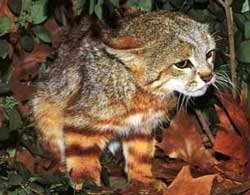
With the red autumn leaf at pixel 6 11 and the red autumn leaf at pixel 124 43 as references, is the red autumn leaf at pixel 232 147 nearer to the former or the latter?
the red autumn leaf at pixel 124 43

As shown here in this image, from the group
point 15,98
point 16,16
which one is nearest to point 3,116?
point 15,98

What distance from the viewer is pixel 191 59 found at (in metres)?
3.64

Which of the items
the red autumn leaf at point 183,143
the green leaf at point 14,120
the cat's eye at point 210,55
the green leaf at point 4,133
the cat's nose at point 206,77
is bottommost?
the red autumn leaf at point 183,143

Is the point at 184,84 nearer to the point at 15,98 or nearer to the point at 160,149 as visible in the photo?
the point at 160,149

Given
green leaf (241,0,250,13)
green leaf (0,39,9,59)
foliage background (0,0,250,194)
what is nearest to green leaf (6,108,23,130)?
foliage background (0,0,250,194)

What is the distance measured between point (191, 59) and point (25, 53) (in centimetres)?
121

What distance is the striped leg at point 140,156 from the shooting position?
13.4 ft

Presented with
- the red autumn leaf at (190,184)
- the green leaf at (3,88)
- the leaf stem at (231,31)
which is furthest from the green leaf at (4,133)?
the leaf stem at (231,31)

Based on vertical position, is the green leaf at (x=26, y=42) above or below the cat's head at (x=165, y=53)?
below

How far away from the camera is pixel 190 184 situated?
3.72 meters

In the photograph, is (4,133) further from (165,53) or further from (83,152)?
(165,53)

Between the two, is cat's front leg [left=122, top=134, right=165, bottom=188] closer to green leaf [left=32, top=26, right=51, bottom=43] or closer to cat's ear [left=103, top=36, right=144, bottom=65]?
cat's ear [left=103, top=36, right=144, bottom=65]

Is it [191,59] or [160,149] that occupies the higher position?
[191,59]

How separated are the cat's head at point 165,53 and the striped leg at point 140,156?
0.41m
